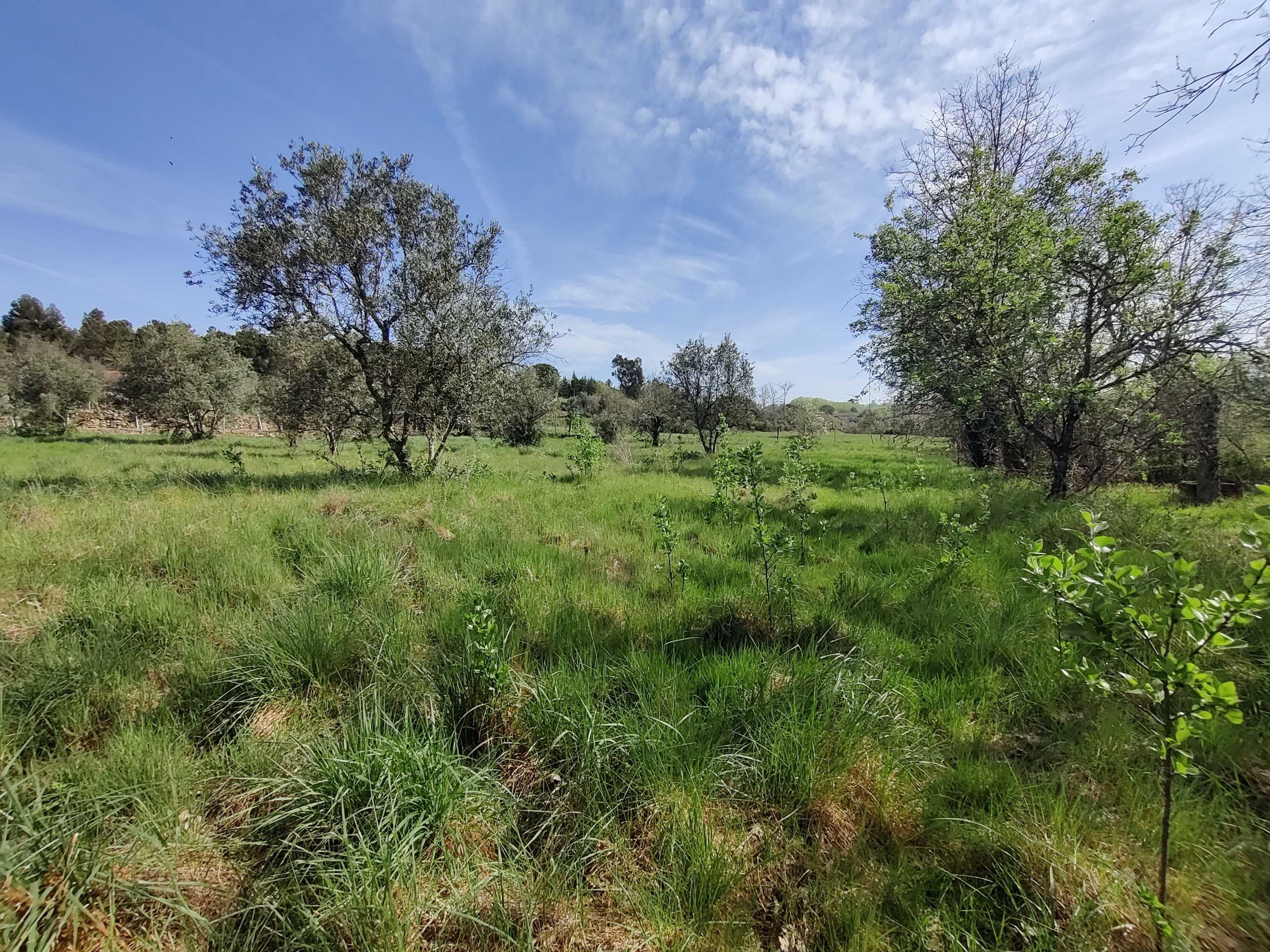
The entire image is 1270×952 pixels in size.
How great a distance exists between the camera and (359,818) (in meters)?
2.04

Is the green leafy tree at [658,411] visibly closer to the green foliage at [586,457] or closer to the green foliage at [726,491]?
the green foliage at [586,457]

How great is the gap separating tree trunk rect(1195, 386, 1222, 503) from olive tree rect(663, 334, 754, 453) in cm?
1932

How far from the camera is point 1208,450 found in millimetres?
8414

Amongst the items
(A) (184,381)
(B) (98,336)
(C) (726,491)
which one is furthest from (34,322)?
(C) (726,491)

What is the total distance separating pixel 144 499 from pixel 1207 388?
15903 mm

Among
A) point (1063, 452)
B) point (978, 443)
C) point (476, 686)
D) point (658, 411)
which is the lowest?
point (476, 686)

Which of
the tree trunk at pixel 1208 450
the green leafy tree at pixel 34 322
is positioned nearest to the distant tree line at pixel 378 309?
the tree trunk at pixel 1208 450

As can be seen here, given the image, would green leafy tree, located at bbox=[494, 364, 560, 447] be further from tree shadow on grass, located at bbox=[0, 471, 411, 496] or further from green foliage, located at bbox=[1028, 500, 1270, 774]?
green foliage, located at bbox=[1028, 500, 1270, 774]

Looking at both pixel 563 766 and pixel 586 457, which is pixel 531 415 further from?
pixel 563 766

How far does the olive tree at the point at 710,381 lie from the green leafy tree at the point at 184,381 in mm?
27025

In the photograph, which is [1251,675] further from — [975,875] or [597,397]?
[597,397]

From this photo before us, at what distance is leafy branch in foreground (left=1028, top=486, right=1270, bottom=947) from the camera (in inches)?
60.4

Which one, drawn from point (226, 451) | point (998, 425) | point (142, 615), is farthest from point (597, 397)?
point (142, 615)

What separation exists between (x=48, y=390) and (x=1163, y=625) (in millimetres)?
48443
